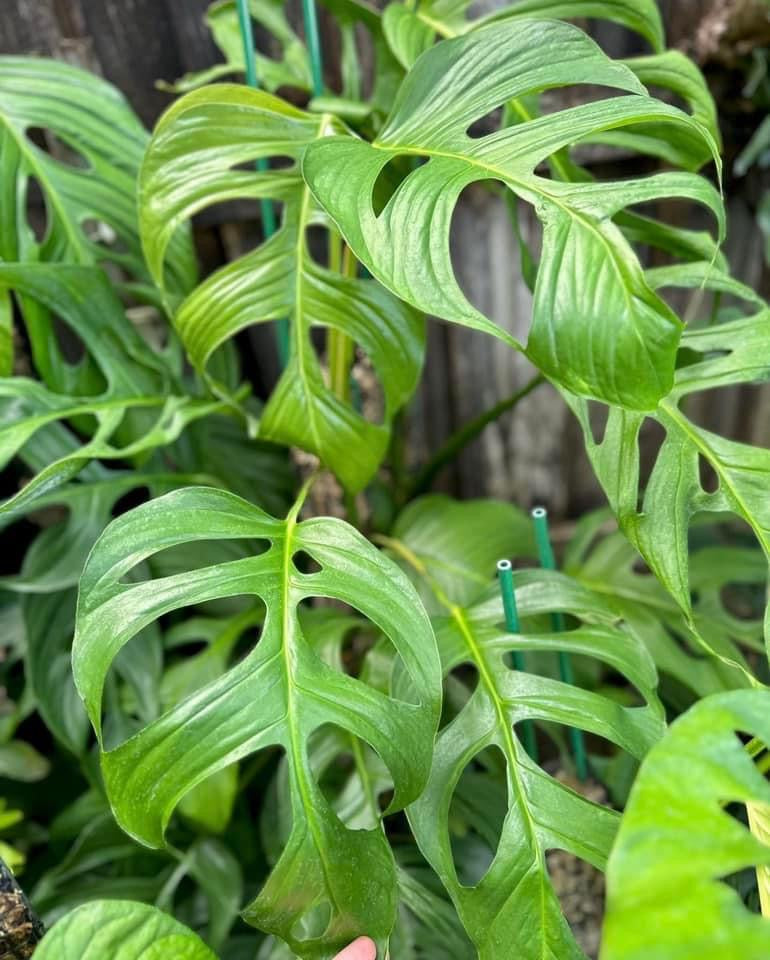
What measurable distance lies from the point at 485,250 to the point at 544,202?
70 centimetres

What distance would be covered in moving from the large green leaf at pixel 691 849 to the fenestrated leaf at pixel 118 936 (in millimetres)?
276

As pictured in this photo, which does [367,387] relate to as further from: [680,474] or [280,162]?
[680,474]

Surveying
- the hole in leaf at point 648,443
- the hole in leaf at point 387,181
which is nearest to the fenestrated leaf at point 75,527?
the hole in leaf at point 387,181

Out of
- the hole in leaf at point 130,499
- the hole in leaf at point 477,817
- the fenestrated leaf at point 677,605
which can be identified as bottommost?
the hole in leaf at point 477,817

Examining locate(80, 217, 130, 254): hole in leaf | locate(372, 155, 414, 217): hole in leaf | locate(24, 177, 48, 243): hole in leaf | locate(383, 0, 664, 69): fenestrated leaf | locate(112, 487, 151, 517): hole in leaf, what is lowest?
locate(112, 487, 151, 517): hole in leaf

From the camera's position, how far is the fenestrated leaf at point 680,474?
2.17 ft

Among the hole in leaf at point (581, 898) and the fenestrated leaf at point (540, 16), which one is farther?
the hole in leaf at point (581, 898)

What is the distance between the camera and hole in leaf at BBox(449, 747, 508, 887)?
0.85m

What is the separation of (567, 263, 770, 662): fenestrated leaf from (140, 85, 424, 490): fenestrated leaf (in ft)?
0.68

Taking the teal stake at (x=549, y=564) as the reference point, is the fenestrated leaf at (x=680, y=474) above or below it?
above

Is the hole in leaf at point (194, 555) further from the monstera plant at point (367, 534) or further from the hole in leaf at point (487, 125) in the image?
the hole in leaf at point (487, 125)

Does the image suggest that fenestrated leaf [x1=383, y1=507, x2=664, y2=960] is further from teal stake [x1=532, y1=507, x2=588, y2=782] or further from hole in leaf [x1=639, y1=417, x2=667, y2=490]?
hole in leaf [x1=639, y1=417, x2=667, y2=490]

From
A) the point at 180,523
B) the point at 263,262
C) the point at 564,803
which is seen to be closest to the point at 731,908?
the point at 564,803

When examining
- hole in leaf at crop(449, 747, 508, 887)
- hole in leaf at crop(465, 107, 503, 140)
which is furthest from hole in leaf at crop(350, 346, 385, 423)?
hole in leaf at crop(449, 747, 508, 887)
